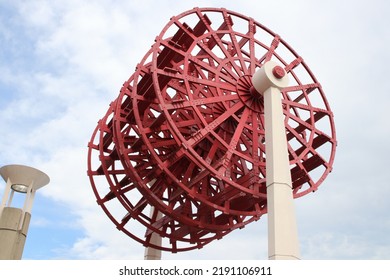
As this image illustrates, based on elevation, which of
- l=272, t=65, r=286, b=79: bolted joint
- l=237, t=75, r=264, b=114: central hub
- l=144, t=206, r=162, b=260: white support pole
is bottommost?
l=144, t=206, r=162, b=260: white support pole

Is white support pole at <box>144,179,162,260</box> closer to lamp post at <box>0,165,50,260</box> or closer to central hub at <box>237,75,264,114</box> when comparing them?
lamp post at <box>0,165,50,260</box>

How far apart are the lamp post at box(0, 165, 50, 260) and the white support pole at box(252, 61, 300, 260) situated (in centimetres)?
585

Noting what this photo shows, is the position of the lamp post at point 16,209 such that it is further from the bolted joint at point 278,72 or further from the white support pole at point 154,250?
the bolted joint at point 278,72

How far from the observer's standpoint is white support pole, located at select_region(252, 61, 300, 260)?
23.0ft

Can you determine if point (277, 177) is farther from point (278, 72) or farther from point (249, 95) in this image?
point (249, 95)

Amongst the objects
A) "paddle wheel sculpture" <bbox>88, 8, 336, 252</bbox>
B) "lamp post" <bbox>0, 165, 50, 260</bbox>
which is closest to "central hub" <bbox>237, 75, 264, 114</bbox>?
"paddle wheel sculpture" <bbox>88, 8, 336, 252</bbox>

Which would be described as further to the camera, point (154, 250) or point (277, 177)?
point (154, 250)

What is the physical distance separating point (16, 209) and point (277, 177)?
6.33 metres

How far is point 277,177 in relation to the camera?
7609 mm

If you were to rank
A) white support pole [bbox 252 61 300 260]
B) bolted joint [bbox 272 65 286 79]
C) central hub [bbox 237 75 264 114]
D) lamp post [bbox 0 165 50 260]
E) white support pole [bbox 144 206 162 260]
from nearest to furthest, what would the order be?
white support pole [bbox 252 61 300 260], bolted joint [bbox 272 65 286 79], lamp post [bbox 0 165 50 260], central hub [bbox 237 75 264 114], white support pole [bbox 144 206 162 260]

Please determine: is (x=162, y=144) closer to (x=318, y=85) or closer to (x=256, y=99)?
(x=256, y=99)

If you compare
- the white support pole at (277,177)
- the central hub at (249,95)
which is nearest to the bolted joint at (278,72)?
the white support pole at (277,177)

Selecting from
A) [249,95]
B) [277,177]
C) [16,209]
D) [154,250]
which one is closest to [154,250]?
[154,250]

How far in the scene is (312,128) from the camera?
11602 millimetres
